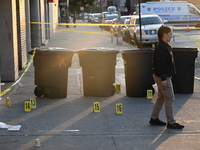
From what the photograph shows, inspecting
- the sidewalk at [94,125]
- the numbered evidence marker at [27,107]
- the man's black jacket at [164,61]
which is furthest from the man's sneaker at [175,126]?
the numbered evidence marker at [27,107]

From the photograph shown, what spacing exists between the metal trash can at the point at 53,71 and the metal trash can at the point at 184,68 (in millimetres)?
2568

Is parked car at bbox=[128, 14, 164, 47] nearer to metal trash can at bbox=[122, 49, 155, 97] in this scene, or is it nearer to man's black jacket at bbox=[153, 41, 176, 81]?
metal trash can at bbox=[122, 49, 155, 97]

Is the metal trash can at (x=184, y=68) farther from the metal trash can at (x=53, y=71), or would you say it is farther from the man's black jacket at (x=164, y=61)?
the man's black jacket at (x=164, y=61)

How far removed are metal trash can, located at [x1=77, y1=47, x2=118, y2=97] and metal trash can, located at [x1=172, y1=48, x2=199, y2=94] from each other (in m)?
1.54

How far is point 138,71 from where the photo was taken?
1062 cm

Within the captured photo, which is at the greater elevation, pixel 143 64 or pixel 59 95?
pixel 143 64

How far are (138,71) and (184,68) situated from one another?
1.23 m

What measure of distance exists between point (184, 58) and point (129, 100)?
5.83 ft

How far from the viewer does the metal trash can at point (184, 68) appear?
36.2 ft

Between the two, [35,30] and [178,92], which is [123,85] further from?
[35,30]

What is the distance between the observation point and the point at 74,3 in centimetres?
10175

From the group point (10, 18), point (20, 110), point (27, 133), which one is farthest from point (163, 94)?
point (10, 18)

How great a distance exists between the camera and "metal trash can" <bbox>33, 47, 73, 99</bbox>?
34.3 feet

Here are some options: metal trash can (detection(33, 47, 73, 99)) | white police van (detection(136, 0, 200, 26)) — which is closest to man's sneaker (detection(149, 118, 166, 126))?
metal trash can (detection(33, 47, 73, 99))
